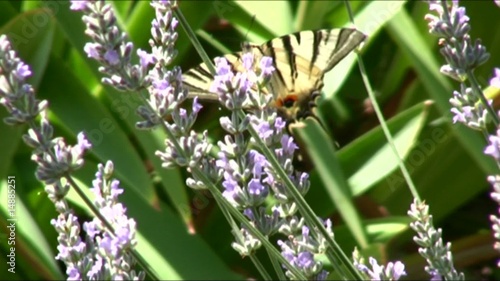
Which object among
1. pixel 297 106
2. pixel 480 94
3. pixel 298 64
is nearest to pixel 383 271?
pixel 480 94

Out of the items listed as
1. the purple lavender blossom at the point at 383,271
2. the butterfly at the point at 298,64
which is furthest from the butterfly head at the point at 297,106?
the purple lavender blossom at the point at 383,271

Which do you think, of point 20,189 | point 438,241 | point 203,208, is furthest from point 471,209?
point 438,241

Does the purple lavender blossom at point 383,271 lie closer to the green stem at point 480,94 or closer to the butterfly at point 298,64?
the green stem at point 480,94

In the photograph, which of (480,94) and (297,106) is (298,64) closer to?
(297,106)

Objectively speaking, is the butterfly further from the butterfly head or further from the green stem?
the green stem

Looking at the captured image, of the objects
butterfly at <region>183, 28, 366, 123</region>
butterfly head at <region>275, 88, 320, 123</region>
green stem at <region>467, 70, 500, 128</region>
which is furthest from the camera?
butterfly head at <region>275, 88, 320, 123</region>

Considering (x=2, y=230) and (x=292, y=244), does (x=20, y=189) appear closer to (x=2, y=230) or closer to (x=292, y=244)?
(x=2, y=230)

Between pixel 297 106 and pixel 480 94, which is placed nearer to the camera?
pixel 480 94

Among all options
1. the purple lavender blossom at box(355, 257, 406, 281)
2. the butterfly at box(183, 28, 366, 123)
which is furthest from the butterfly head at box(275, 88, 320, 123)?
the purple lavender blossom at box(355, 257, 406, 281)
